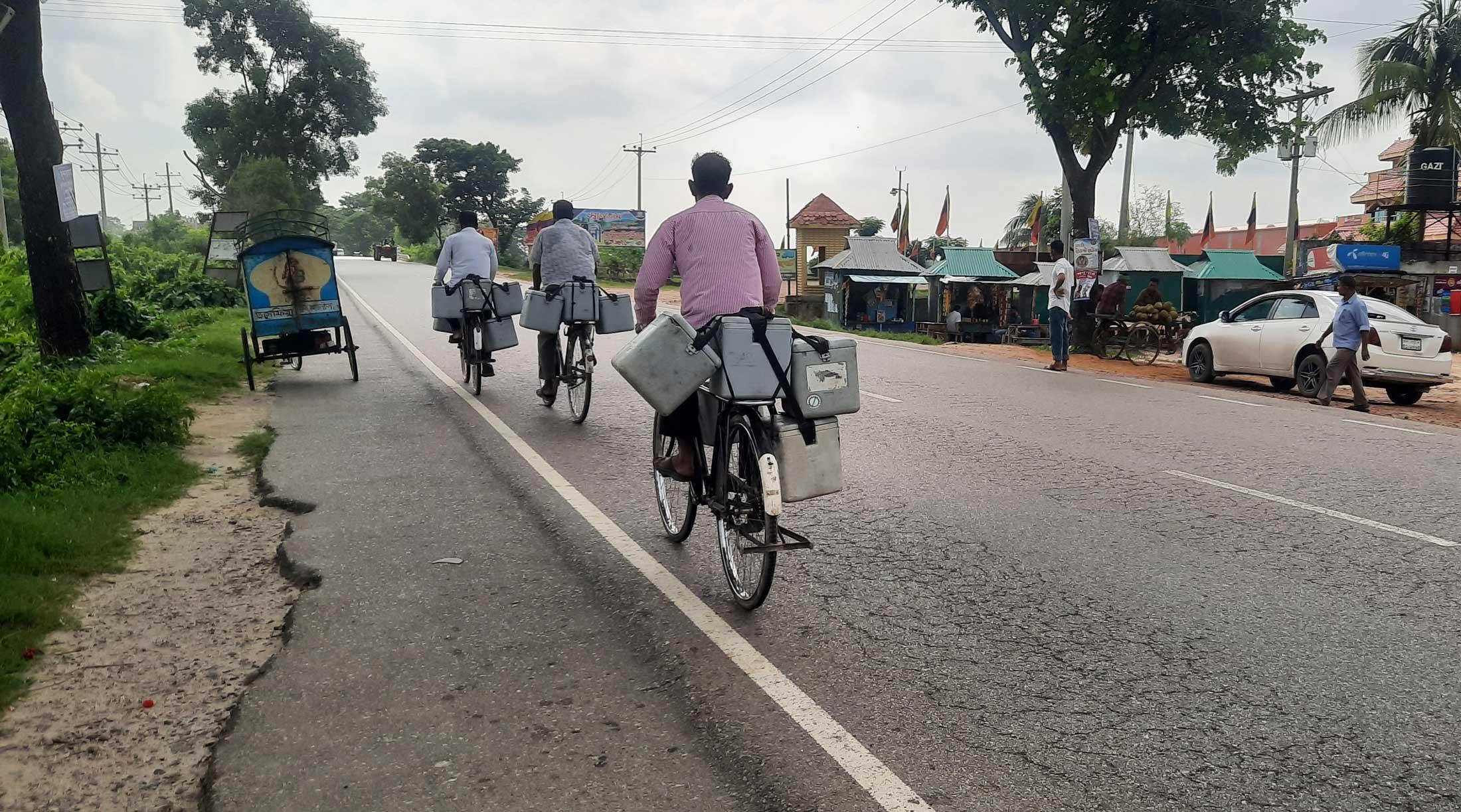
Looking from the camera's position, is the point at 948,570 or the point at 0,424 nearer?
the point at 948,570

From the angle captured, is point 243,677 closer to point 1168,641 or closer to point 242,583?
point 242,583

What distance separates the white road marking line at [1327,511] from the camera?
20.2ft

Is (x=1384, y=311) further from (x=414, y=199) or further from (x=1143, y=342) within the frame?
(x=414, y=199)

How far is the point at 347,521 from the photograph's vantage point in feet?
21.3

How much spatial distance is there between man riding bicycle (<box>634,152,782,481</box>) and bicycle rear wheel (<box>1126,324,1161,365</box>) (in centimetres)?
1798

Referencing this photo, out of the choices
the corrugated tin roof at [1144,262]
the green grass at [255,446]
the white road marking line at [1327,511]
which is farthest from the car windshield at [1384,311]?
the corrugated tin roof at [1144,262]

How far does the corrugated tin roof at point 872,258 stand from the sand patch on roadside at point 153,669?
33.9m

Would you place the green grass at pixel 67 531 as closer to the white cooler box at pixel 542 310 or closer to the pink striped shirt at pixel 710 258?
the white cooler box at pixel 542 310

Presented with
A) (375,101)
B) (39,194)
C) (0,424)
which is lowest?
(0,424)

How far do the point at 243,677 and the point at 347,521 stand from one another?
237 centimetres

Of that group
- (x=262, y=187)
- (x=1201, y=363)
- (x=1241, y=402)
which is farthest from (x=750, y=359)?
(x=262, y=187)

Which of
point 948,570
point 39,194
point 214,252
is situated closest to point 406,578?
point 948,570

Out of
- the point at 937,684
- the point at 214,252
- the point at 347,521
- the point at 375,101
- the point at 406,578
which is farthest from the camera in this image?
the point at 375,101

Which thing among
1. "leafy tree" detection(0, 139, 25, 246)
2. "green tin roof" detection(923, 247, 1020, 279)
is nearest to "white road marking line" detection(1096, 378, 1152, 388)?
"green tin roof" detection(923, 247, 1020, 279)
